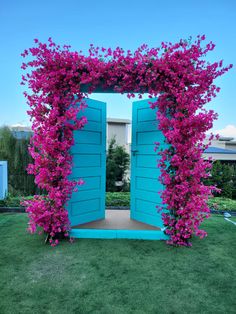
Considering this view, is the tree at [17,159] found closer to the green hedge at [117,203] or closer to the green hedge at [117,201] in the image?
the green hedge at [117,203]

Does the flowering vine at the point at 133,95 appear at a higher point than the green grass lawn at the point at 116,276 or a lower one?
higher

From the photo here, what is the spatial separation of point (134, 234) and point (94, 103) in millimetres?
2034

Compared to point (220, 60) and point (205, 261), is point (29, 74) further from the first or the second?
point (205, 261)

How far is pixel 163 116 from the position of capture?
9.32 feet

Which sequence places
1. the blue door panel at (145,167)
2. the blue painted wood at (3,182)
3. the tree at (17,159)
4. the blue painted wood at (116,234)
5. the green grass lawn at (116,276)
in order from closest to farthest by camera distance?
the green grass lawn at (116,276) → the blue painted wood at (116,234) → the blue door panel at (145,167) → the blue painted wood at (3,182) → the tree at (17,159)

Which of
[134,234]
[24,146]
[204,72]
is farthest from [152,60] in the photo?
[24,146]

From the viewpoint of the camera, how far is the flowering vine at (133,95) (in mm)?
2738

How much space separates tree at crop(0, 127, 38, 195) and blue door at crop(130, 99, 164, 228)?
361 centimetres

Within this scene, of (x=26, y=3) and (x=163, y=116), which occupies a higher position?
(x=26, y=3)

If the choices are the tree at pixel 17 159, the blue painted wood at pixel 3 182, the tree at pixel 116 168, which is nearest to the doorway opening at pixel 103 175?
the blue painted wood at pixel 3 182

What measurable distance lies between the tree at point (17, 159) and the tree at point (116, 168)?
2124mm

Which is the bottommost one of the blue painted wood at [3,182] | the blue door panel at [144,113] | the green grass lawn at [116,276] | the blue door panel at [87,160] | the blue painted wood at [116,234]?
the green grass lawn at [116,276]

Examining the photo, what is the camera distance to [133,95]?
2.94 metres

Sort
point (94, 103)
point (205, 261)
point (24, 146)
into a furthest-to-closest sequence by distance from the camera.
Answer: point (24, 146)
point (94, 103)
point (205, 261)
